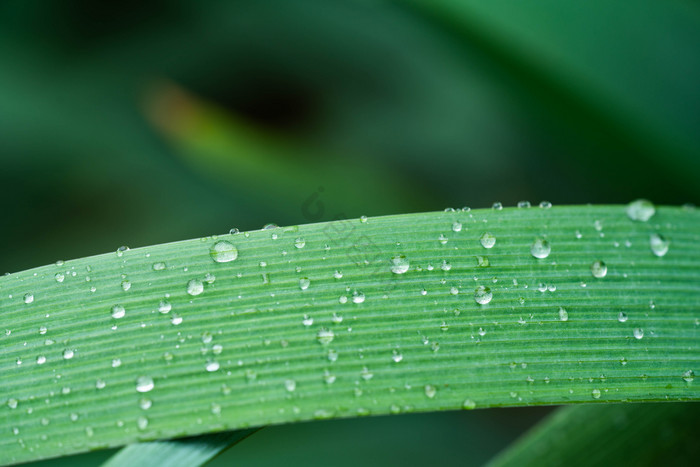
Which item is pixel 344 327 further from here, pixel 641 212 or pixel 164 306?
pixel 641 212

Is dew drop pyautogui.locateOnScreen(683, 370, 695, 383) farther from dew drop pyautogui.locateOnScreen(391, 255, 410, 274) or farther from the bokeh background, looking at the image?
the bokeh background

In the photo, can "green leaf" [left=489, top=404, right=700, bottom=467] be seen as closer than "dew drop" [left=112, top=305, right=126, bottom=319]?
No

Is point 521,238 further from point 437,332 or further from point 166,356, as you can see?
point 166,356

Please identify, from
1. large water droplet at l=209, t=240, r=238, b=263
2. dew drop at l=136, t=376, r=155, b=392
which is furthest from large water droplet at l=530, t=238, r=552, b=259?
dew drop at l=136, t=376, r=155, b=392

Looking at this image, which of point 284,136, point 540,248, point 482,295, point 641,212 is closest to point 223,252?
point 482,295

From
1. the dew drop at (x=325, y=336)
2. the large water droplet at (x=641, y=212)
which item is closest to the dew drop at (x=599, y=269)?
the large water droplet at (x=641, y=212)

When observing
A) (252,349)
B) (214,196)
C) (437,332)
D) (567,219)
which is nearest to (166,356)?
(252,349)
